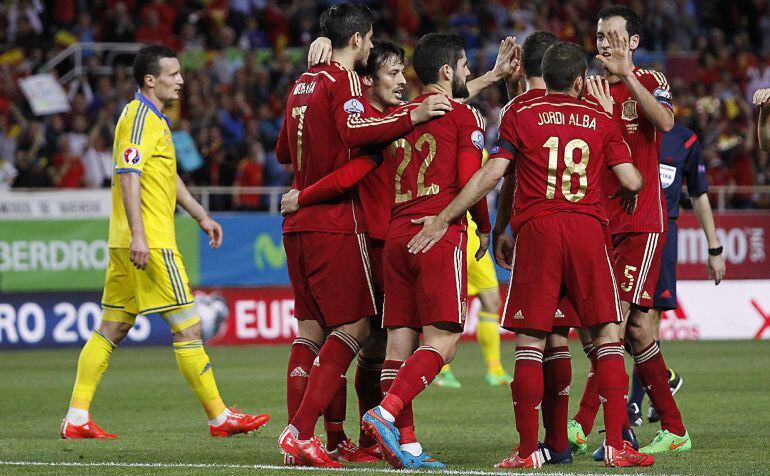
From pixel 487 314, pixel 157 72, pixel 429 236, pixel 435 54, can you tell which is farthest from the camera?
pixel 487 314

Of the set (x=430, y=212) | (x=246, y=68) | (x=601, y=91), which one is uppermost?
(x=246, y=68)

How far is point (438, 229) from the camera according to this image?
6.88m

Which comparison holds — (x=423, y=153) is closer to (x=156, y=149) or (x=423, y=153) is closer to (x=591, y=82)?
(x=591, y=82)

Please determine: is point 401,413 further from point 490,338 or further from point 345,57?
point 490,338

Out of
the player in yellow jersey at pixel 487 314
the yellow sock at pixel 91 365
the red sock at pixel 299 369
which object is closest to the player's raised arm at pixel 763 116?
the red sock at pixel 299 369

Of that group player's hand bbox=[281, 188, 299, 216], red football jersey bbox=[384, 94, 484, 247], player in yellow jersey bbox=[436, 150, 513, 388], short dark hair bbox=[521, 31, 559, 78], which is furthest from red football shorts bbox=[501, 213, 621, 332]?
player in yellow jersey bbox=[436, 150, 513, 388]

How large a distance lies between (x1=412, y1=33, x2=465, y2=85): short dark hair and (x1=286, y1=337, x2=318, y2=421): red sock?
5.50 ft

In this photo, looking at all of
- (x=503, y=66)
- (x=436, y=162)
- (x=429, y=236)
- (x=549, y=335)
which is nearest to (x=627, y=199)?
(x=549, y=335)

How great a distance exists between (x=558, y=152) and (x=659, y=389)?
1.84m

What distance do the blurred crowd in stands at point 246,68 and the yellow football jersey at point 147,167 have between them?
414 inches

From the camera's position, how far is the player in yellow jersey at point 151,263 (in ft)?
28.3

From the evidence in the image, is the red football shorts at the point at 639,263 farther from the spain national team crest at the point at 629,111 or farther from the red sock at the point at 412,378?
the red sock at the point at 412,378

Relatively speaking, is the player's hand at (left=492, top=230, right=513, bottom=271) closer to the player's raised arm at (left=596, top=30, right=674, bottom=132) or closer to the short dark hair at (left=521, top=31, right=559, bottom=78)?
the short dark hair at (left=521, top=31, right=559, bottom=78)

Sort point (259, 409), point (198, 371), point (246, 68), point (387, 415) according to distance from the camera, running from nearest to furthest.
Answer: point (387, 415), point (198, 371), point (259, 409), point (246, 68)
